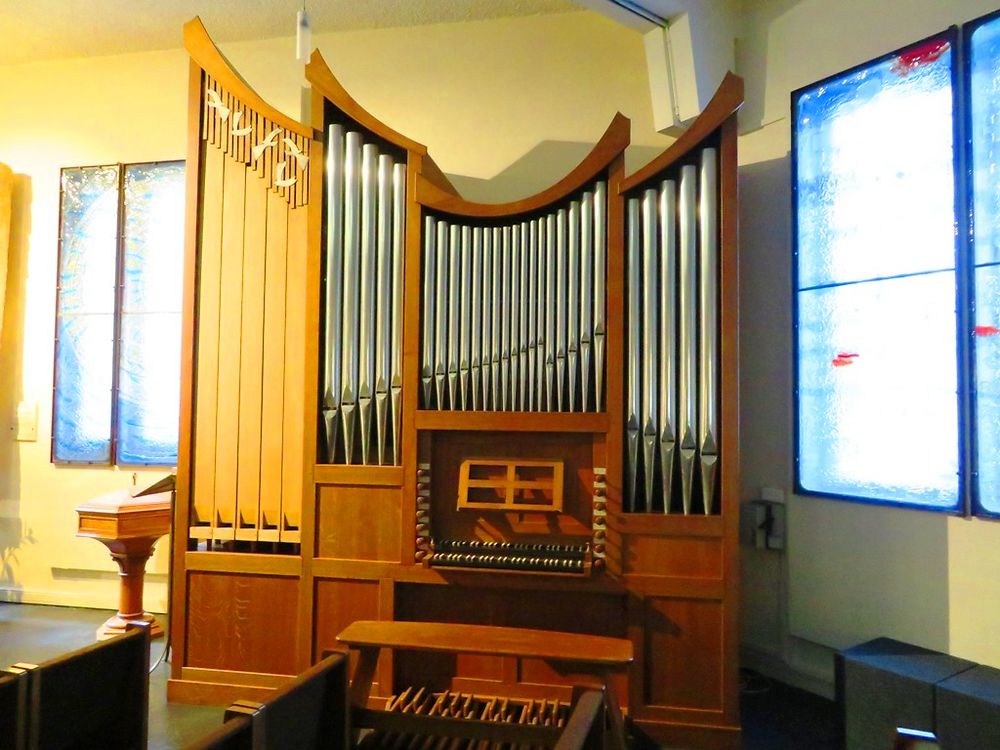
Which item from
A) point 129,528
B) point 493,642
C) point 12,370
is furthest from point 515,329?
point 12,370

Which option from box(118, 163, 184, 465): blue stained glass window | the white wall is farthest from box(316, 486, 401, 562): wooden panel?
box(118, 163, 184, 465): blue stained glass window

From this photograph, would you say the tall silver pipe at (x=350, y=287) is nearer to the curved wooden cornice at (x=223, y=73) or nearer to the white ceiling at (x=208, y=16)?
the curved wooden cornice at (x=223, y=73)

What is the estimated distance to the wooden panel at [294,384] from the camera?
11.2 feet

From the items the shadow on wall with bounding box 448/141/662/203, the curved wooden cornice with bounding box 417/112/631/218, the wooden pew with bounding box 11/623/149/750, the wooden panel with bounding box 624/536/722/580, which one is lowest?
the wooden pew with bounding box 11/623/149/750

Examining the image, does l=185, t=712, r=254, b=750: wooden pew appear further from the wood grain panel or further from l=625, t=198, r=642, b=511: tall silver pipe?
l=625, t=198, r=642, b=511: tall silver pipe

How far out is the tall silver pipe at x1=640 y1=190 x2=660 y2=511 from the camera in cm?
310

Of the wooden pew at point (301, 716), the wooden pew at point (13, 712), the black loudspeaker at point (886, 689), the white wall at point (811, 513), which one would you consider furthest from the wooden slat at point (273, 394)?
the black loudspeaker at point (886, 689)

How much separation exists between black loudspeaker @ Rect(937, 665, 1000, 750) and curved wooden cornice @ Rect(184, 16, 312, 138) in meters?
3.49

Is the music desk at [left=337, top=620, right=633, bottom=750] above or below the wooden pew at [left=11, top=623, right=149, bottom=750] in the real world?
below

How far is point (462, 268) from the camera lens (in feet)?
10.8

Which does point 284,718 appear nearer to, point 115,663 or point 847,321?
point 115,663

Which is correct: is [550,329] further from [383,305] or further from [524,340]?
[383,305]

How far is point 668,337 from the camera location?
309cm

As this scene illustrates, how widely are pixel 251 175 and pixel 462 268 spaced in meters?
1.18
